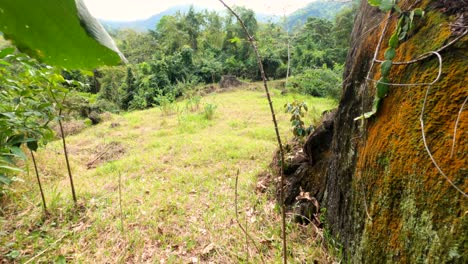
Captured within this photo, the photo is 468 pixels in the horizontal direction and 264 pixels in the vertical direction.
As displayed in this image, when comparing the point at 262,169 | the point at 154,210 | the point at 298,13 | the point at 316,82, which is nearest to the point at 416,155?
the point at 154,210

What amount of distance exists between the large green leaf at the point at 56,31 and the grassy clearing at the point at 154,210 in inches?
52.2

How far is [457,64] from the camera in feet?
2.89

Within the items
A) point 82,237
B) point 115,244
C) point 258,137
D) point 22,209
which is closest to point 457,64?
point 115,244

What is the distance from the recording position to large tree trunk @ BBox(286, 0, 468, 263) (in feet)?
2.52

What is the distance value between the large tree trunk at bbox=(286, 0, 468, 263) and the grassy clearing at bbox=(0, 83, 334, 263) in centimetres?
49

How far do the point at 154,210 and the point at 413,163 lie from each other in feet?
6.51

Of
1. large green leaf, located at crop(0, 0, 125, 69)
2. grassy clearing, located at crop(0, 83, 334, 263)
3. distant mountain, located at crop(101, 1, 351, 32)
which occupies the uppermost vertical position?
distant mountain, located at crop(101, 1, 351, 32)

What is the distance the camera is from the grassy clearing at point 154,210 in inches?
66.7

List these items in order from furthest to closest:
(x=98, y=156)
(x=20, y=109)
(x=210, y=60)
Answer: (x=210, y=60), (x=98, y=156), (x=20, y=109)

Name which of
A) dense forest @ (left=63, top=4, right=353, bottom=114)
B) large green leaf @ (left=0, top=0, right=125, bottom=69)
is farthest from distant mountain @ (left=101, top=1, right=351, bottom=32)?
large green leaf @ (left=0, top=0, right=125, bottom=69)

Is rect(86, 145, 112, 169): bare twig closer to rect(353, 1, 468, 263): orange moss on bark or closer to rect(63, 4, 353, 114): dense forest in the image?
rect(353, 1, 468, 263): orange moss on bark

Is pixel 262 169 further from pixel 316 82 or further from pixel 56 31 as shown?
pixel 316 82

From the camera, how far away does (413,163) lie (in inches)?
36.2

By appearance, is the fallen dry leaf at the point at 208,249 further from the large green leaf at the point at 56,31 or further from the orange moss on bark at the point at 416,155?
the large green leaf at the point at 56,31
